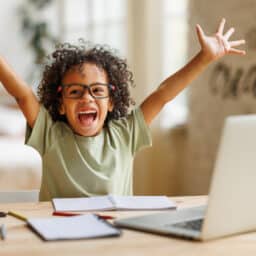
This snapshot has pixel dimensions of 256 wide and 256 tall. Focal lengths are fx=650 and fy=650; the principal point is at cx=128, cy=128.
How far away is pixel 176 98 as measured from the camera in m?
4.71

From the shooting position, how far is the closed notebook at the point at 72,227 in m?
1.37

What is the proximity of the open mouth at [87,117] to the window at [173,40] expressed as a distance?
2.62 metres

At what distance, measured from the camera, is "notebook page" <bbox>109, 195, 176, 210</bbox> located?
167 cm

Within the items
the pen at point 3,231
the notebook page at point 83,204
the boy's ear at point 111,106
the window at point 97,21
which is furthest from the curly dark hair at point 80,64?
the window at point 97,21

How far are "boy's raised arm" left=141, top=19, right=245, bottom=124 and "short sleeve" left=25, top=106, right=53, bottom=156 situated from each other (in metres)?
0.30

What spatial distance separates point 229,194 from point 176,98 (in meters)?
3.41

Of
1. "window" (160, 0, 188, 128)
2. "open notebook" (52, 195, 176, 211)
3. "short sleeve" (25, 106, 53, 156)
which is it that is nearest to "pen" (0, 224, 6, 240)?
"open notebook" (52, 195, 176, 211)

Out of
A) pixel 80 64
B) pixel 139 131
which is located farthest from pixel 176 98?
pixel 80 64

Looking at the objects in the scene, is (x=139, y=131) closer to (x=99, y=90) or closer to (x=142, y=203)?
(x=99, y=90)

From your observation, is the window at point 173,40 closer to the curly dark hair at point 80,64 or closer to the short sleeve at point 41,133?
the curly dark hair at point 80,64

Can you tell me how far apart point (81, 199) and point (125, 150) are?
0.29 m

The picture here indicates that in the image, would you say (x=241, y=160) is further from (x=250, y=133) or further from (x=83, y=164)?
(x=83, y=164)

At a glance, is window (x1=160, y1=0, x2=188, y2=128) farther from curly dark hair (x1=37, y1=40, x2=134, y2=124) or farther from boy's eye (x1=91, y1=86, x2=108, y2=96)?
boy's eye (x1=91, y1=86, x2=108, y2=96)

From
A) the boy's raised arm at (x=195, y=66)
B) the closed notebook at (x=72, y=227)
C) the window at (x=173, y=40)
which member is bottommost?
the closed notebook at (x=72, y=227)
